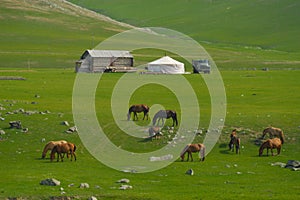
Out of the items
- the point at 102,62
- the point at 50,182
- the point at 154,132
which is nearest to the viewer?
the point at 50,182

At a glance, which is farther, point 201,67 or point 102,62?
point 102,62

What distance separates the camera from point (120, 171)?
26.9 m

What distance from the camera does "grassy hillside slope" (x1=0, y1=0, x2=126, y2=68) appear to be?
11106 cm

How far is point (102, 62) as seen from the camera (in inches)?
3558

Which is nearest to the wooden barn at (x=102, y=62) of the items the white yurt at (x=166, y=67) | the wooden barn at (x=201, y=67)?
the white yurt at (x=166, y=67)

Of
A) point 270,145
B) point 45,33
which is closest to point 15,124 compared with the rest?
point 270,145

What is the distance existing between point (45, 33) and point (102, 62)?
68657 millimetres

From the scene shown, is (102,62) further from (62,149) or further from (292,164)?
(292,164)

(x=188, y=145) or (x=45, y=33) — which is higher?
(x=45, y=33)

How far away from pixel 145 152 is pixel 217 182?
7288 mm

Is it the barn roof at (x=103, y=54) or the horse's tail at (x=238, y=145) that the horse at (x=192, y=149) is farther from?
the barn roof at (x=103, y=54)

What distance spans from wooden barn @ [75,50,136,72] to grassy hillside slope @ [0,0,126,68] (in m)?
13.7

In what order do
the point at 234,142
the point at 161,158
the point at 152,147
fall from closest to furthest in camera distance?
the point at 161,158 → the point at 234,142 → the point at 152,147

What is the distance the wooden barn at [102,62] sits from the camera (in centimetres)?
8869
